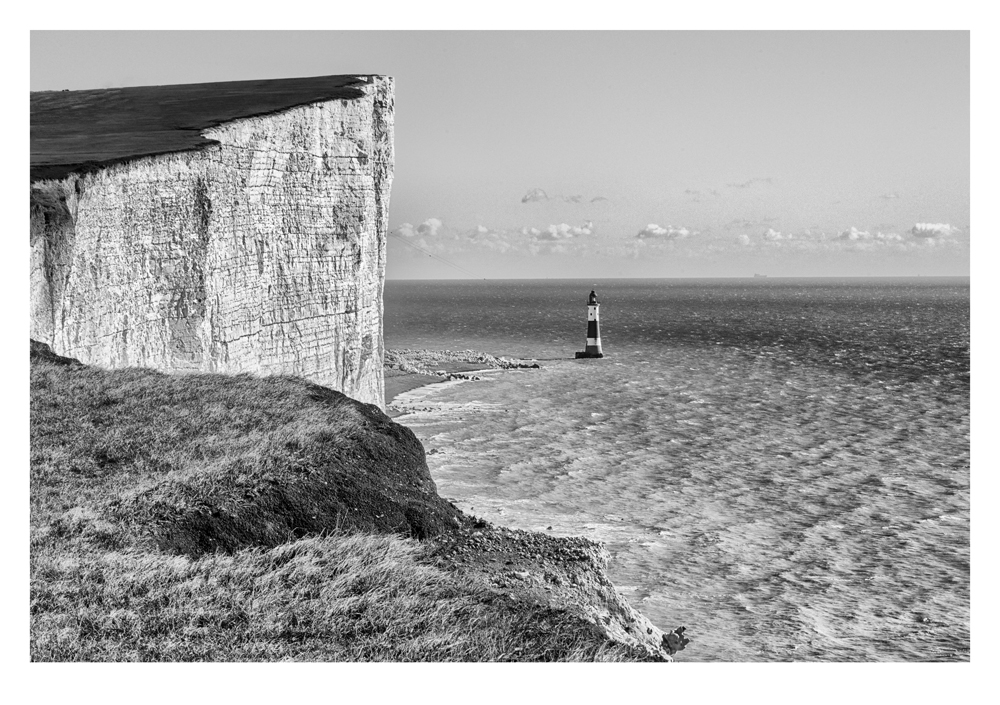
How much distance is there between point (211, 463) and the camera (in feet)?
31.3

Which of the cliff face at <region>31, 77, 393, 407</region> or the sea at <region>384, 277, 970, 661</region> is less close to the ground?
the cliff face at <region>31, 77, 393, 407</region>

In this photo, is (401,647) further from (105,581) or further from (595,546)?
(595,546)

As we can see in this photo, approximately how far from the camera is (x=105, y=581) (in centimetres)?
760

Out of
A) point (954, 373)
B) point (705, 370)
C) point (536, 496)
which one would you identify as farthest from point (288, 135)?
point (954, 373)

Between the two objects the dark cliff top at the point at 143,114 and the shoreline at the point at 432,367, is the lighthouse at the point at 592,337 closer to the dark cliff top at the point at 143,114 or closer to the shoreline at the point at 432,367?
the shoreline at the point at 432,367

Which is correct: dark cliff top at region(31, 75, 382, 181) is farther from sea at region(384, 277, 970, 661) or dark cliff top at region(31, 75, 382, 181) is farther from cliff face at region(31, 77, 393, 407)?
sea at region(384, 277, 970, 661)

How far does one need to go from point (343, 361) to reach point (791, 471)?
950cm

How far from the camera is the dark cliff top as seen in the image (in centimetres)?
1256

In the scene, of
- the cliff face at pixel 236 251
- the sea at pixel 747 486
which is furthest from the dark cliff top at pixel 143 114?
the sea at pixel 747 486

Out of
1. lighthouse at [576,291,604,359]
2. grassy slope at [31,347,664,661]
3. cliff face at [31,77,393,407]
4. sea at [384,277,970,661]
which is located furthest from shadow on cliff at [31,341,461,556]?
lighthouse at [576,291,604,359]

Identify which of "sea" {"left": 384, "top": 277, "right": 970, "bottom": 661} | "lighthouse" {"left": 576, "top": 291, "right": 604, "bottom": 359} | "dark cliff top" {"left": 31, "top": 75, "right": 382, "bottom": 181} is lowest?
"sea" {"left": 384, "top": 277, "right": 970, "bottom": 661}

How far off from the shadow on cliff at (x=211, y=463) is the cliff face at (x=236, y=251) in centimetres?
116

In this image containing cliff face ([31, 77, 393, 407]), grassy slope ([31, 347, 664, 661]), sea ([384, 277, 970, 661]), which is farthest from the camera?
cliff face ([31, 77, 393, 407])

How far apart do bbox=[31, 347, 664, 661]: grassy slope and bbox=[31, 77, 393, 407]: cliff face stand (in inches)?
52.1
